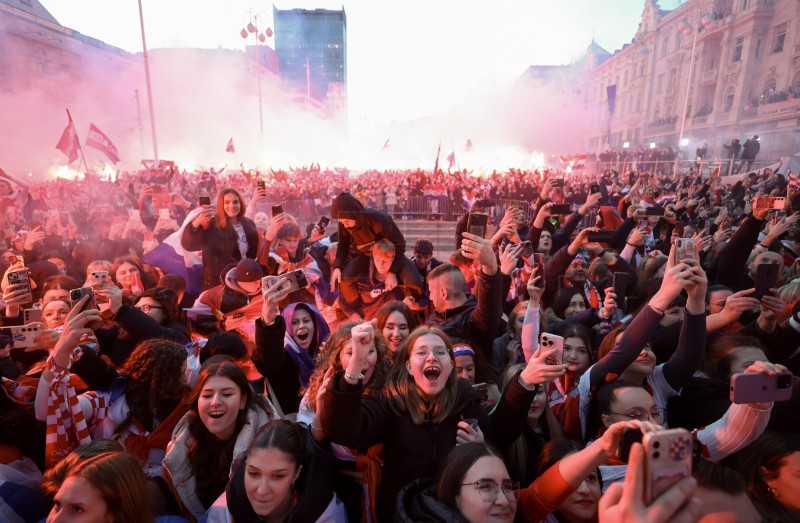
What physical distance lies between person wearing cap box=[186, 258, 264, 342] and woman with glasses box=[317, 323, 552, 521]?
2.10m

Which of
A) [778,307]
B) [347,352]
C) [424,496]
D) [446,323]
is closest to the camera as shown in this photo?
[424,496]

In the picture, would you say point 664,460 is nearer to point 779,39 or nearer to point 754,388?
point 754,388

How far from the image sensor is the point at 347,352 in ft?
8.78

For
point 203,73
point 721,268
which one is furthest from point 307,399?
point 203,73

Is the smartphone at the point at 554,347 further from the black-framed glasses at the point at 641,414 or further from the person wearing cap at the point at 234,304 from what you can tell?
the person wearing cap at the point at 234,304

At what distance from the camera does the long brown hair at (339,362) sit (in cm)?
280

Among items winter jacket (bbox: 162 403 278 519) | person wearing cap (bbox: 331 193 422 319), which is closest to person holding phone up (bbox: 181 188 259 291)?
person wearing cap (bbox: 331 193 422 319)

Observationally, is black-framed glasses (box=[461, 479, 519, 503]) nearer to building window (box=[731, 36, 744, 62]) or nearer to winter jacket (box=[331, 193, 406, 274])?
winter jacket (box=[331, 193, 406, 274])

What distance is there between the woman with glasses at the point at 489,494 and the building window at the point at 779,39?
38560 millimetres

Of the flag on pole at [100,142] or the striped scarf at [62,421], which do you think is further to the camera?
the flag on pole at [100,142]

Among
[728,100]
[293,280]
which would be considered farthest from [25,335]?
[728,100]

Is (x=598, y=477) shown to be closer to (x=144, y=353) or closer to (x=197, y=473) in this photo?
(x=197, y=473)

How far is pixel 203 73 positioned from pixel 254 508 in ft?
181

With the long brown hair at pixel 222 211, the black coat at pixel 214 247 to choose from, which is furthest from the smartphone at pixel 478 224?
the long brown hair at pixel 222 211
